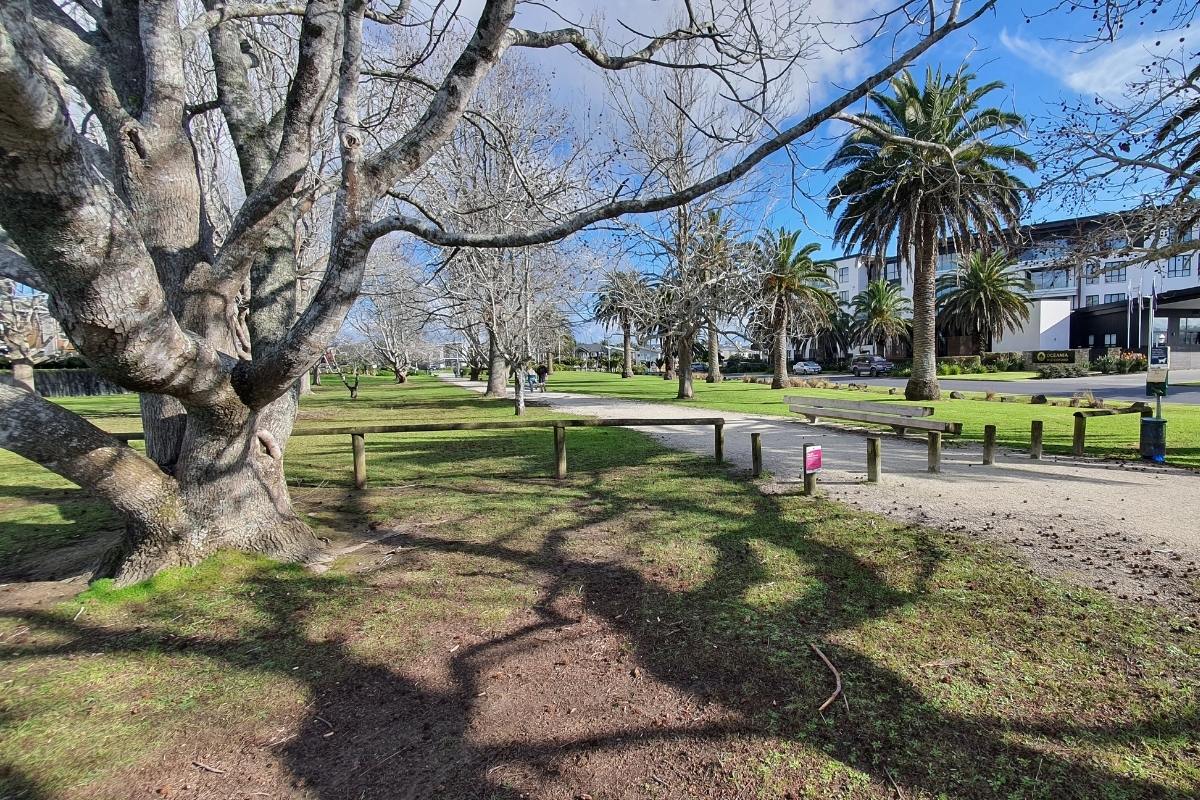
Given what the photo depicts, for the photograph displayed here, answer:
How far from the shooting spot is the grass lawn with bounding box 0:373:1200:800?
7.55 ft

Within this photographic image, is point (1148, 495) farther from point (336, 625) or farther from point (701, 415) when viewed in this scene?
point (701, 415)

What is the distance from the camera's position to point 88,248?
250cm

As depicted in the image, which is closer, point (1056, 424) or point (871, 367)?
point (1056, 424)

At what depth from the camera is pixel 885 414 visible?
991 centimetres

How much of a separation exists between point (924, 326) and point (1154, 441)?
13670 millimetres

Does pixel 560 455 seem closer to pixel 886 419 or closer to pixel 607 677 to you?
pixel 607 677

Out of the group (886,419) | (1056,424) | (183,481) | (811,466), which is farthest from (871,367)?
(183,481)

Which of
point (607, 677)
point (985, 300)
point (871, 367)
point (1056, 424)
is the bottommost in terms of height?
point (607, 677)

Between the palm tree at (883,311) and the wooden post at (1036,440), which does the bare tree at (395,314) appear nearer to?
the wooden post at (1036,440)

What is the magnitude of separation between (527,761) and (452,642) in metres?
1.16

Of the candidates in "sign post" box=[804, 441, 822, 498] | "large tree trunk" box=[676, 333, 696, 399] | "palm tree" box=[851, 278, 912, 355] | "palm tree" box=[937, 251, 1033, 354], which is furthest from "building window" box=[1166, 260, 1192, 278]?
"palm tree" box=[851, 278, 912, 355]

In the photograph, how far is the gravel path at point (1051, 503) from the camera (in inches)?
167

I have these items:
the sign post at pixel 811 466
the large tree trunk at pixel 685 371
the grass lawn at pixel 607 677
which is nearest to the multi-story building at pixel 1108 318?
the large tree trunk at pixel 685 371

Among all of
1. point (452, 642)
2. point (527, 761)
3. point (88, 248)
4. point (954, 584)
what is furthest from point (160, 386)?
point (954, 584)
